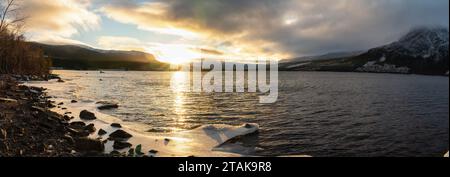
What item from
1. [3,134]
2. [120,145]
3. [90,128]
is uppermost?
[3,134]

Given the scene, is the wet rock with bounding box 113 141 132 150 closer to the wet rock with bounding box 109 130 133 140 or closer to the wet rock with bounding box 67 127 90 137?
the wet rock with bounding box 109 130 133 140

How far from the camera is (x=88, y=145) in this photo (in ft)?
71.1

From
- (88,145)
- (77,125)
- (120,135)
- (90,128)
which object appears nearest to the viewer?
(88,145)

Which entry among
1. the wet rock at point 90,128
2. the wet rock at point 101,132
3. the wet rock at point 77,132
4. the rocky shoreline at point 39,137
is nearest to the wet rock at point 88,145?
the rocky shoreline at point 39,137

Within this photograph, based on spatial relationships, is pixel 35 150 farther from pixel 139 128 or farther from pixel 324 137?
pixel 324 137

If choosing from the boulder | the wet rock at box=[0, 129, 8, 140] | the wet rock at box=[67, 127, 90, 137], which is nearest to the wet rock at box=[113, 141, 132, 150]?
the wet rock at box=[67, 127, 90, 137]

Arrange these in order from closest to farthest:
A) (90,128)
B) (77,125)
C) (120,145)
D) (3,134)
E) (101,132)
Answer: (3,134) < (120,145) < (101,132) < (90,128) < (77,125)

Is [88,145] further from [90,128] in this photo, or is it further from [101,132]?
[90,128]

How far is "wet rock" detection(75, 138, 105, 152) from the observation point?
2139cm

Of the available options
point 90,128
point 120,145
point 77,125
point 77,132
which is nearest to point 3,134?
point 120,145

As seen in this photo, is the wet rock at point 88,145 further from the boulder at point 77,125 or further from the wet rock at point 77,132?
the boulder at point 77,125

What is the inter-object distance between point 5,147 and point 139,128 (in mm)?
16510
